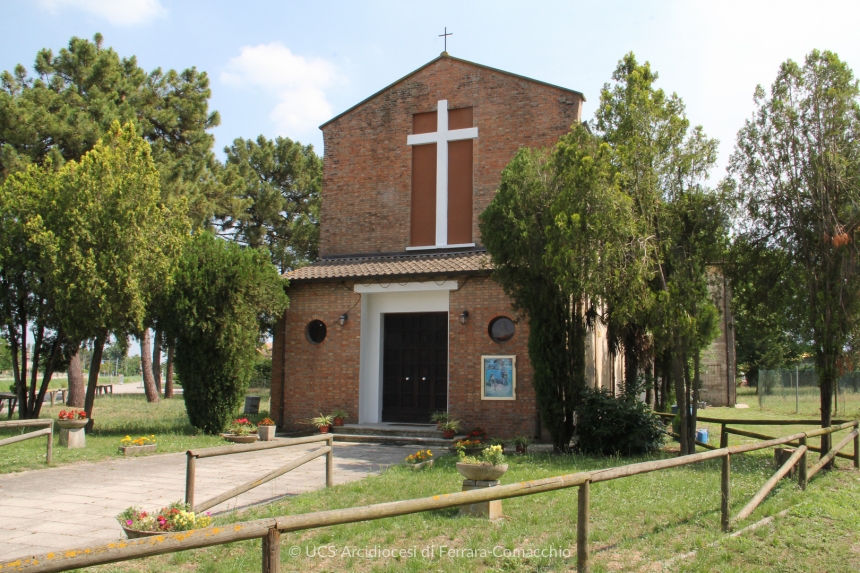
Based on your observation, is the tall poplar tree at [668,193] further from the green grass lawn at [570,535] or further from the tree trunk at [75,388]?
the tree trunk at [75,388]

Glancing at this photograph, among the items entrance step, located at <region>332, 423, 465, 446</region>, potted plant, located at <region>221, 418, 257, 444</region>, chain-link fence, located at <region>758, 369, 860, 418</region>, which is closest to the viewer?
potted plant, located at <region>221, 418, 257, 444</region>

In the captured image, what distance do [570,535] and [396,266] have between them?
11.0 meters

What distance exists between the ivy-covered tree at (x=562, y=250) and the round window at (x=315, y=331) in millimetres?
5521

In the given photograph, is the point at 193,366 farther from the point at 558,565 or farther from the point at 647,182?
the point at 558,565

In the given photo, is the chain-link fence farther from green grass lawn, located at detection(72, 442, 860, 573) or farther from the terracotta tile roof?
green grass lawn, located at detection(72, 442, 860, 573)

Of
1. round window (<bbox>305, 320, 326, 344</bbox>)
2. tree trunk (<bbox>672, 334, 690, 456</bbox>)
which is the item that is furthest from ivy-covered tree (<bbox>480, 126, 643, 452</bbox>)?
round window (<bbox>305, 320, 326, 344</bbox>)

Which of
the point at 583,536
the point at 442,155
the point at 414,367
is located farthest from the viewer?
the point at 442,155

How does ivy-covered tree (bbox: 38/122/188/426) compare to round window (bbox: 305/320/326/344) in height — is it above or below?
above

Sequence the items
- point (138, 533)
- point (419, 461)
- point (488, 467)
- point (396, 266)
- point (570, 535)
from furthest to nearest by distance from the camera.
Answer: point (396, 266)
point (419, 461)
point (488, 467)
point (570, 535)
point (138, 533)

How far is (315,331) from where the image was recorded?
1717cm

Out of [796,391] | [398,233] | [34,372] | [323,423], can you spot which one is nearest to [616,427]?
[323,423]

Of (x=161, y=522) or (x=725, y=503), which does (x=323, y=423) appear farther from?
(x=725, y=503)

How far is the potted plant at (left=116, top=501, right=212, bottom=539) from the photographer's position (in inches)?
221

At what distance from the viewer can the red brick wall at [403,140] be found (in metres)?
17.2
